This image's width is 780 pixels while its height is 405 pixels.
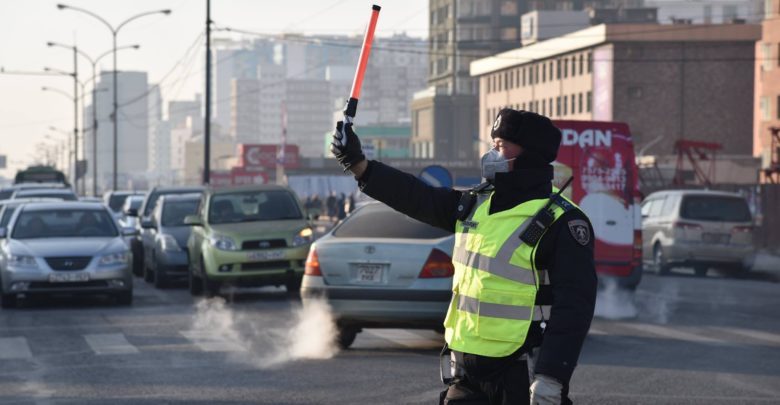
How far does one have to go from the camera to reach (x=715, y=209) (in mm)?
31500

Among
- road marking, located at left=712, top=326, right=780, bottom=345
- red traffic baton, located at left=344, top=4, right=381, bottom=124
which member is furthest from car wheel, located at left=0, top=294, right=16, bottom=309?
red traffic baton, located at left=344, top=4, right=381, bottom=124

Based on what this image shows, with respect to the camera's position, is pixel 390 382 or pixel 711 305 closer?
pixel 390 382

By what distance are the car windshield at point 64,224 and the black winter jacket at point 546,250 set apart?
1691cm

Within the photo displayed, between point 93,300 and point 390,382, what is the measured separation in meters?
11.4

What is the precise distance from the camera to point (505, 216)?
17.3 ft

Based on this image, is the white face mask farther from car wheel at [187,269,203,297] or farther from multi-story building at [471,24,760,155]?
multi-story building at [471,24,760,155]

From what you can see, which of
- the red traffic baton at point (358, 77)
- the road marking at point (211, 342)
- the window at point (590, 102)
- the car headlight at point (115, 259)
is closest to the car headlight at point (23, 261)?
the car headlight at point (115, 259)

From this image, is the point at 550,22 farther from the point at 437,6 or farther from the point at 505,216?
the point at 505,216

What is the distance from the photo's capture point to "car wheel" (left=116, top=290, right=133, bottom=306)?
69.3ft

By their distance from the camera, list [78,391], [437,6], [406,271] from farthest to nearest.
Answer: [437,6], [406,271], [78,391]

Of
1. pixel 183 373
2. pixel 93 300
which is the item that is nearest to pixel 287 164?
pixel 93 300

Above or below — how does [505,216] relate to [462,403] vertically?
above

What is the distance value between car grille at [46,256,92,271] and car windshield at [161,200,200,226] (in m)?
5.65

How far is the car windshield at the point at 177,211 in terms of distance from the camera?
87.0ft
